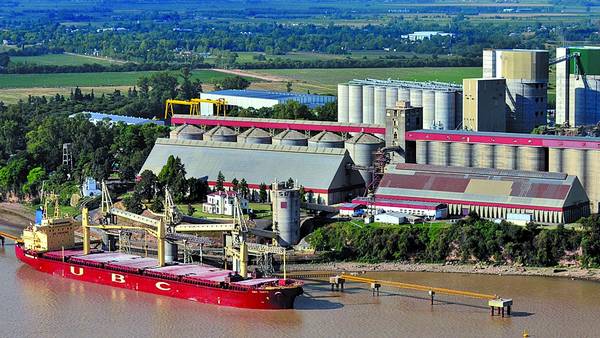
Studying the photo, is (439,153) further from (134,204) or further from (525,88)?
(134,204)

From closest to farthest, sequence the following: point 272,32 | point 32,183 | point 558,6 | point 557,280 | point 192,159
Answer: point 557,280
point 192,159
point 32,183
point 272,32
point 558,6

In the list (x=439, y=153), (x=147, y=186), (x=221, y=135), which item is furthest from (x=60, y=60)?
(x=439, y=153)

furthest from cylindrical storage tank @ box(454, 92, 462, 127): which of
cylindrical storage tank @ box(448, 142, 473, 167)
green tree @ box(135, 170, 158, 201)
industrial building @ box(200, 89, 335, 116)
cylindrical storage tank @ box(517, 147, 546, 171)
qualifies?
industrial building @ box(200, 89, 335, 116)

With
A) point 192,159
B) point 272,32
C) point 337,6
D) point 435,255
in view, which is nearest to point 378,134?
point 192,159

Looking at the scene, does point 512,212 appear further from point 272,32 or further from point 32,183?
point 272,32

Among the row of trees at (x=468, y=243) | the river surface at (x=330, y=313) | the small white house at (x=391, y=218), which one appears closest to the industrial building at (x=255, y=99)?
the small white house at (x=391, y=218)
